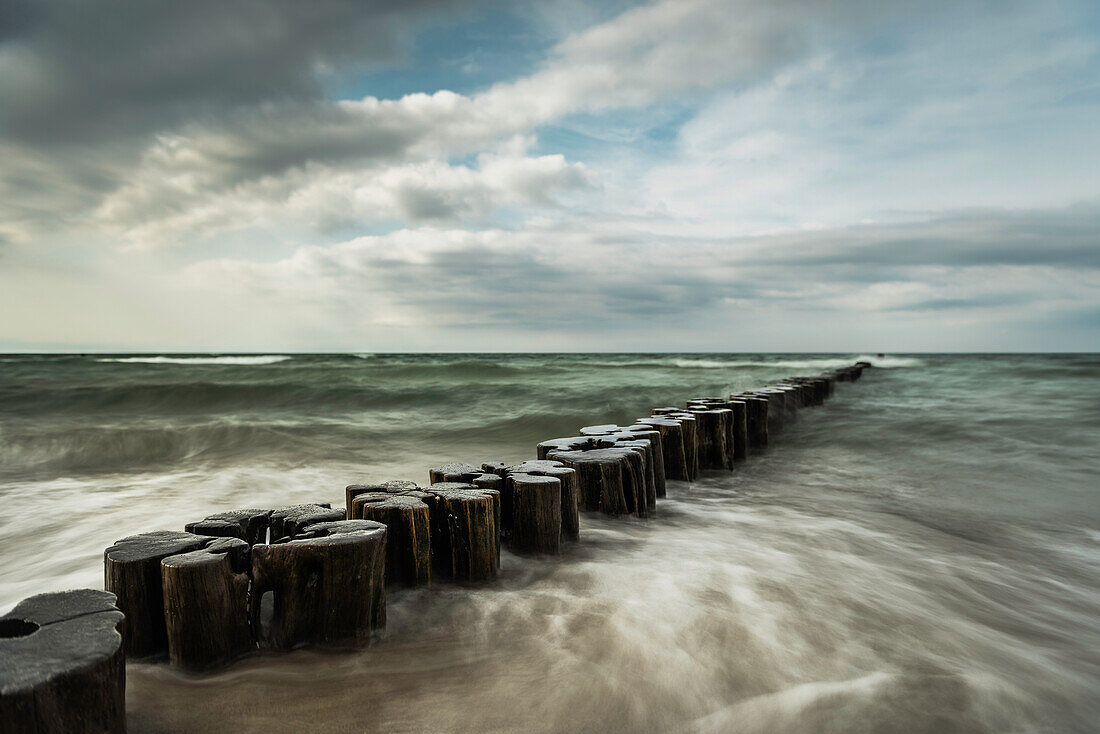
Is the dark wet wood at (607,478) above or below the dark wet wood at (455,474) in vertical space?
below

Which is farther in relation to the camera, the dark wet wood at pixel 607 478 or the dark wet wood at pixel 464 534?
the dark wet wood at pixel 607 478

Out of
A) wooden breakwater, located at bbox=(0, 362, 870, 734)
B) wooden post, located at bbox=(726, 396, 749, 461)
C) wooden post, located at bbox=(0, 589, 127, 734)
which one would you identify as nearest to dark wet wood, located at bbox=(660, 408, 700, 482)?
wooden post, located at bbox=(726, 396, 749, 461)

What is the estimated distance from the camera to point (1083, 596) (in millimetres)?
2965

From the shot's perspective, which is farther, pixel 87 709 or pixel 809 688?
pixel 809 688

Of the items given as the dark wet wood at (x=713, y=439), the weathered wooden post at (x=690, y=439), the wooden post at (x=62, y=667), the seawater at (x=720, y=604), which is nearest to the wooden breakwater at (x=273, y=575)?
the wooden post at (x=62, y=667)

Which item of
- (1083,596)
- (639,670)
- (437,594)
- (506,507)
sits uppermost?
(506,507)

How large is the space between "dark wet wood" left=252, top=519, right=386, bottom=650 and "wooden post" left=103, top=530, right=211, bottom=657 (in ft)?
0.89

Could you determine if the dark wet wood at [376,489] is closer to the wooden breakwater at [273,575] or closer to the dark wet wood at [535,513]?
the wooden breakwater at [273,575]

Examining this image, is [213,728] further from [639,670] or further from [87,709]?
[639,670]

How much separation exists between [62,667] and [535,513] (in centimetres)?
199

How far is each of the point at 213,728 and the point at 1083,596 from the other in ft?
13.0

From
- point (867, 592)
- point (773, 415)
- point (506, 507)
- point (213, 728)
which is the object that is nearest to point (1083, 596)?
point (867, 592)

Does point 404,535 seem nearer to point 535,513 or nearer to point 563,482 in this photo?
point 535,513

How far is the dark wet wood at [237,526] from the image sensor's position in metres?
2.16
